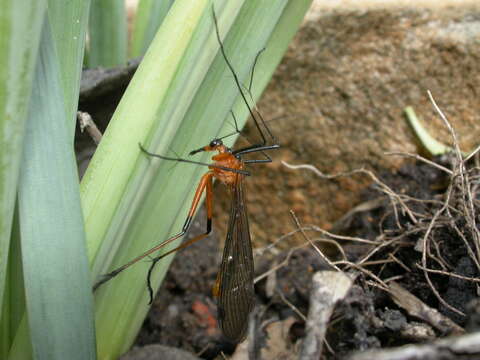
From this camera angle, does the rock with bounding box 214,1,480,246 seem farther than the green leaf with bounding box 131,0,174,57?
Yes

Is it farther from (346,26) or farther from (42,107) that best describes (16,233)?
(346,26)

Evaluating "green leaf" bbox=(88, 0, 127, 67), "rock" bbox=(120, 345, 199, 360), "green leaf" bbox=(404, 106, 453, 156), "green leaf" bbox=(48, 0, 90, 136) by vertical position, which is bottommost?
"rock" bbox=(120, 345, 199, 360)

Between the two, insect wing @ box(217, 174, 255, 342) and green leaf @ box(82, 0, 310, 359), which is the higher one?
green leaf @ box(82, 0, 310, 359)

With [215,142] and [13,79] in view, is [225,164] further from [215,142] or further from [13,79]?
[13,79]

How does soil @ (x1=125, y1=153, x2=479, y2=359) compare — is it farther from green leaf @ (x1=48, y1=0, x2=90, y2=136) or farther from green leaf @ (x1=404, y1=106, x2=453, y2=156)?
green leaf @ (x1=48, y1=0, x2=90, y2=136)

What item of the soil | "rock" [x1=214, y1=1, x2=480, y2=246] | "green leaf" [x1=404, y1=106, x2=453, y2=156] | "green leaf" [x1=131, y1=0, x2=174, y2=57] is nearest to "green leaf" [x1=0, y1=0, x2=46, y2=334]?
"green leaf" [x1=131, y1=0, x2=174, y2=57]

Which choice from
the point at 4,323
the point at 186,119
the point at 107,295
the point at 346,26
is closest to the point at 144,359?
the point at 107,295

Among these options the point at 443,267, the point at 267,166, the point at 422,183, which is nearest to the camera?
the point at 443,267
